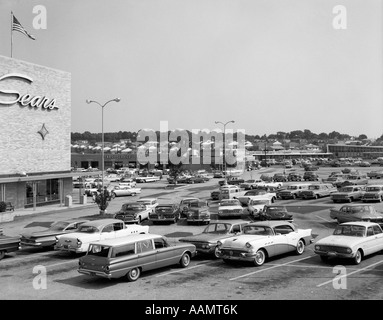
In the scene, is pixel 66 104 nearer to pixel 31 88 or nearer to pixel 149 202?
pixel 31 88

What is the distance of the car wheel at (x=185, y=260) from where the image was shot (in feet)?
52.1

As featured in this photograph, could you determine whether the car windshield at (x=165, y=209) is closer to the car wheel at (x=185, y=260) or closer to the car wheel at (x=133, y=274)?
the car wheel at (x=185, y=260)

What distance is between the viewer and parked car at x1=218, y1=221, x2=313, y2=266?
618 inches

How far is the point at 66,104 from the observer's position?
141ft

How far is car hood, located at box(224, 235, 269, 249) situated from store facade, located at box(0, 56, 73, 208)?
23748 millimetres

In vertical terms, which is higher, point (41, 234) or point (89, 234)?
point (89, 234)

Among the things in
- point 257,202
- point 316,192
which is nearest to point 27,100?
point 257,202

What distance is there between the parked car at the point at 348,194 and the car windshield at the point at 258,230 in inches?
830

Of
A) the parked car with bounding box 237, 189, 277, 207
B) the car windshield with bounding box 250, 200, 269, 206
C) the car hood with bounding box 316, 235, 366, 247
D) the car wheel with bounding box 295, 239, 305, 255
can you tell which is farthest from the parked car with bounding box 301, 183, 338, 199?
the car hood with bounding box 316, 235, 366, 247

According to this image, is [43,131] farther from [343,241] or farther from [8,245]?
[343,241]

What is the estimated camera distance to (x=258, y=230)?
17.1 meters

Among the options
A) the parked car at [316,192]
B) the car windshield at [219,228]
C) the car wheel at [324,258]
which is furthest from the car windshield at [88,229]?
the parked car at [316,192]

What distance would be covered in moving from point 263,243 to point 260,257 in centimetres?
52
